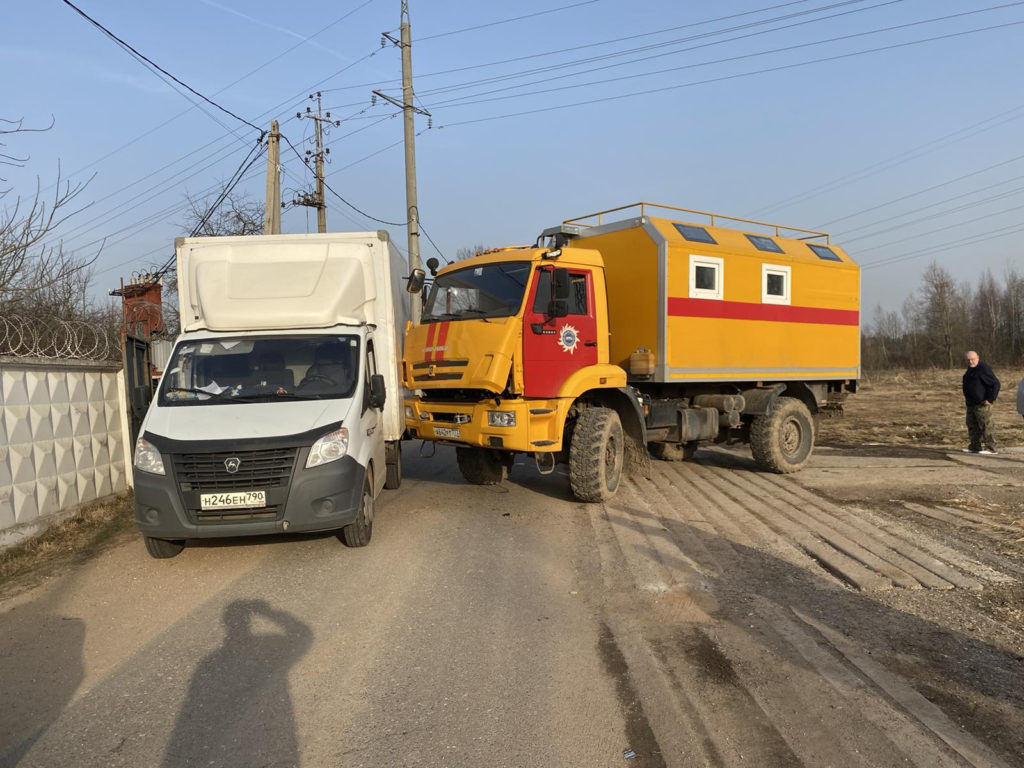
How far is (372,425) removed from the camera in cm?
733

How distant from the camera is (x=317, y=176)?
28.2m

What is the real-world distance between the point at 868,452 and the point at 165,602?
12.3 meters

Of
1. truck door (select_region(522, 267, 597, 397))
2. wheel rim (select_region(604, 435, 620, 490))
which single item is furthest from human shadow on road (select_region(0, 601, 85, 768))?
wheel rim (select_region(604, 435, 620, 490))

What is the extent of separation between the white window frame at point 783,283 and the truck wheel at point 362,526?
6785 millimetres

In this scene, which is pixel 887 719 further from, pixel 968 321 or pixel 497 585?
pixel 968 321

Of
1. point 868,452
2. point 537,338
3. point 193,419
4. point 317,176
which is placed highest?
point 317,176

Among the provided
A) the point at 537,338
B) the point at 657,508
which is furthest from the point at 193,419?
the point at 657,508

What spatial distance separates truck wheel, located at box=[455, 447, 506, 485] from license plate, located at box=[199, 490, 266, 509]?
417 centimetres

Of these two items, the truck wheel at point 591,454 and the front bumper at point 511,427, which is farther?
the truck wheel at point 591,454

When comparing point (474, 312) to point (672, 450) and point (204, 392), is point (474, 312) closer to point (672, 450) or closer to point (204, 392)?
point (204, 392)

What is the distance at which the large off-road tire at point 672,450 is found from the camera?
38.7 ft

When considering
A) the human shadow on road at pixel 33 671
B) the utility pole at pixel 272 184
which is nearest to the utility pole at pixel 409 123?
the utility pole at pixel 272 184

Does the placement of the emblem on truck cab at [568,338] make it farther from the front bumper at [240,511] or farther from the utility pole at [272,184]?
the utility pole at [272,184]

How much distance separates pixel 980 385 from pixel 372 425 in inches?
419
